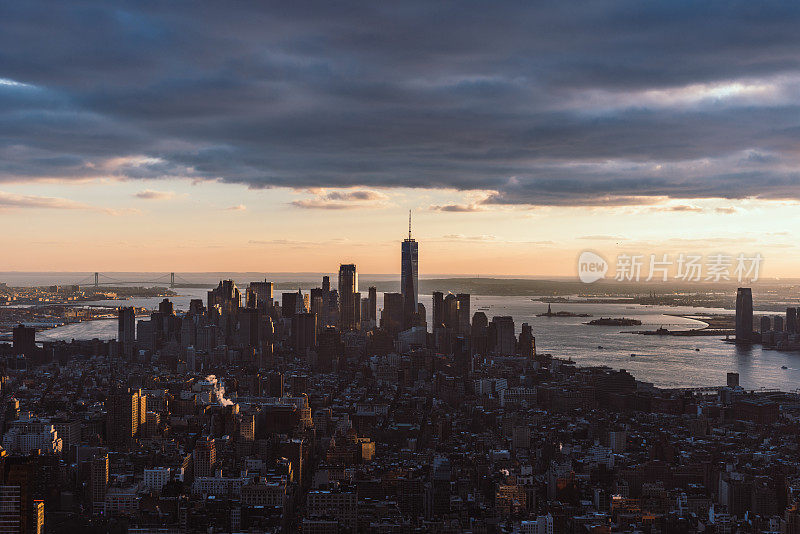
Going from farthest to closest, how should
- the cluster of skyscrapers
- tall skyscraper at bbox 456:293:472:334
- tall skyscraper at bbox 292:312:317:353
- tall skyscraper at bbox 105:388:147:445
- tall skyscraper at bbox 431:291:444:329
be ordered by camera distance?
tall skyscraper at bbox 431:291:444:329
tall skyscraper at bbox 456:293:472:334
tall skyscraper at bbox 292:312:317:353
the cluster of skyscrapers
tall skyscraper at bbox 105:388:147:445

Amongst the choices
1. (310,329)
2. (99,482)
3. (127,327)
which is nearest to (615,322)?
(310,329)

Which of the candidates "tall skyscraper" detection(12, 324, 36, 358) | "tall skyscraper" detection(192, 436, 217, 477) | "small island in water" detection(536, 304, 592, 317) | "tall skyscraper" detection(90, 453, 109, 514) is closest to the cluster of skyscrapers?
"tall skyscraper" detection(12, 324, 36, 358)

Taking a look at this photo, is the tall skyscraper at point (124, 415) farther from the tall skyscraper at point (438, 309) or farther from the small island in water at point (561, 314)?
the small island in water at point (561, 314)

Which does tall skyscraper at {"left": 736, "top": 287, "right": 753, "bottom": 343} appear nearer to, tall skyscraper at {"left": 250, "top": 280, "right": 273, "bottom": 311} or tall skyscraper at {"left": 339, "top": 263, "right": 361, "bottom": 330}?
tall skyscraper at {"left": 339, "top": 263, "right": 361, "bottom": 330}

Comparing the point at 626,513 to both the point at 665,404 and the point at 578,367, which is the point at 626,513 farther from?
the point at 578,367

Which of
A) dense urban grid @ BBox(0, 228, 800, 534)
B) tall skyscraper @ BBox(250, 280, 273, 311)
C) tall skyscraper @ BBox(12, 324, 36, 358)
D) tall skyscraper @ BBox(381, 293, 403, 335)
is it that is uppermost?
tall skyscraper @ BBox(250, 280, 273, 311)

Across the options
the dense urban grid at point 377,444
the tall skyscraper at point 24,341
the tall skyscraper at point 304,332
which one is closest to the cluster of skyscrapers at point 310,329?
the tall skyscraper at point 304,332

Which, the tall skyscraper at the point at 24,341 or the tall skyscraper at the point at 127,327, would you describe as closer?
the tall skyscraper at the point at 24,341
